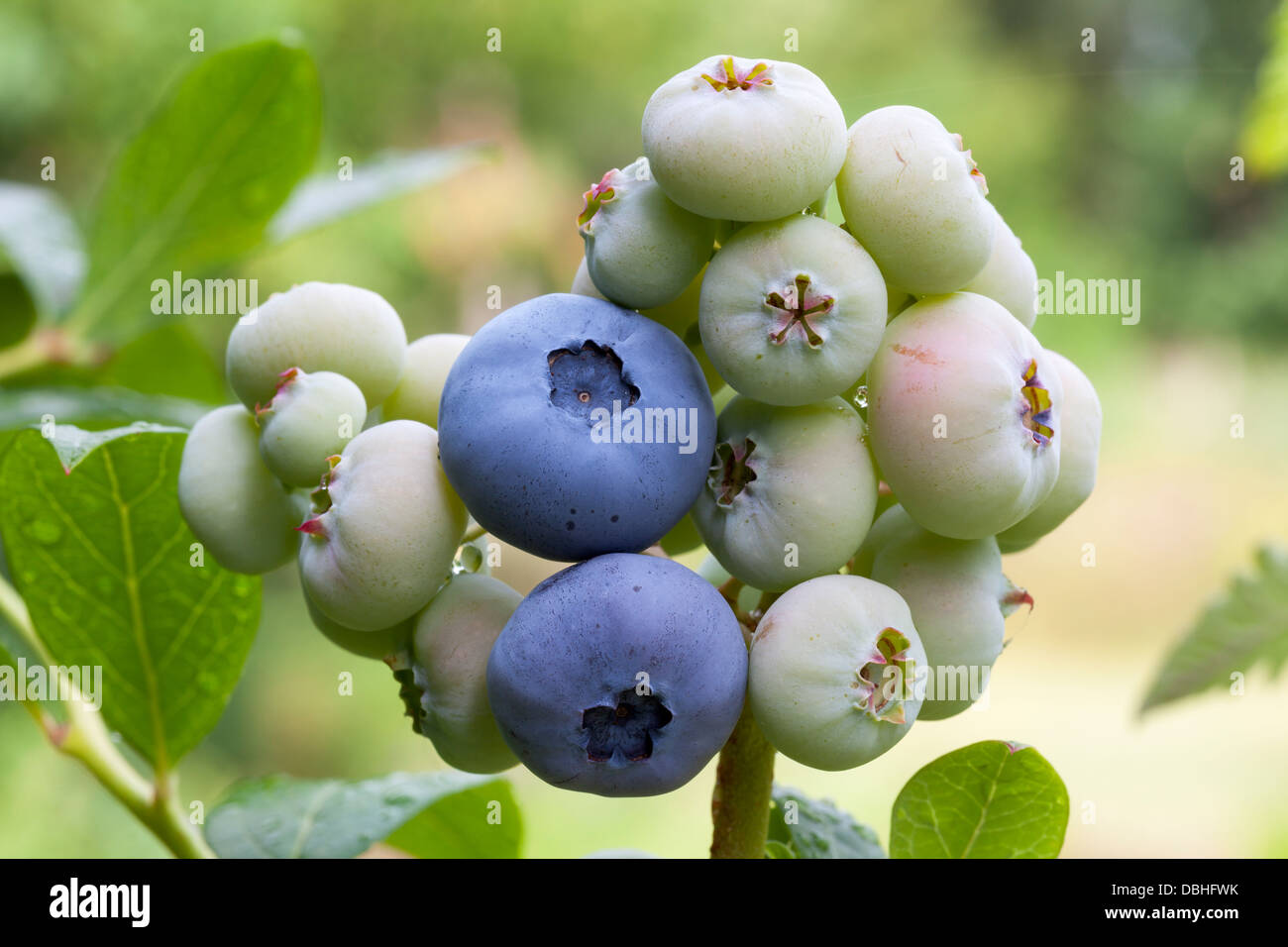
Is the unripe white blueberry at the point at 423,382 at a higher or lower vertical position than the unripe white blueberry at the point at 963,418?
higher

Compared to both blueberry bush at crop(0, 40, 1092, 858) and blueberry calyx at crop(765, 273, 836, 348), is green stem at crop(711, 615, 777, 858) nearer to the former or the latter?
blueberry bush at crop(0, 40, 1092, 858)

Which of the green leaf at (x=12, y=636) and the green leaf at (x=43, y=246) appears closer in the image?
the green leaf at (x=12, y=636)

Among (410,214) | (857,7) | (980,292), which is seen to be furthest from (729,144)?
(857,7)

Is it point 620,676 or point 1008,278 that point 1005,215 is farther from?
point 620,676

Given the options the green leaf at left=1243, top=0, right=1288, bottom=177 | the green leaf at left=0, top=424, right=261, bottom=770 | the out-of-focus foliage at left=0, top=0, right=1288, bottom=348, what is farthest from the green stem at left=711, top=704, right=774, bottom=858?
the out-of-focus foliage at left=0, top=0, right=1288, bottom=348

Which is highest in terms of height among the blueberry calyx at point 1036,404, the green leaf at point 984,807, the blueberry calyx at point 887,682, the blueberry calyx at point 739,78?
the blueberry calyx at point 739,78

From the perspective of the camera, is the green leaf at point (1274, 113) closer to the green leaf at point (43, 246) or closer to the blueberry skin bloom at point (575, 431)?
the blueberry skin bloom at point (575, 431)

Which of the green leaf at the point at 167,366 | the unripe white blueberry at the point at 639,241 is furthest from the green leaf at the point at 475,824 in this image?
the green leaf at the point at 167,366
